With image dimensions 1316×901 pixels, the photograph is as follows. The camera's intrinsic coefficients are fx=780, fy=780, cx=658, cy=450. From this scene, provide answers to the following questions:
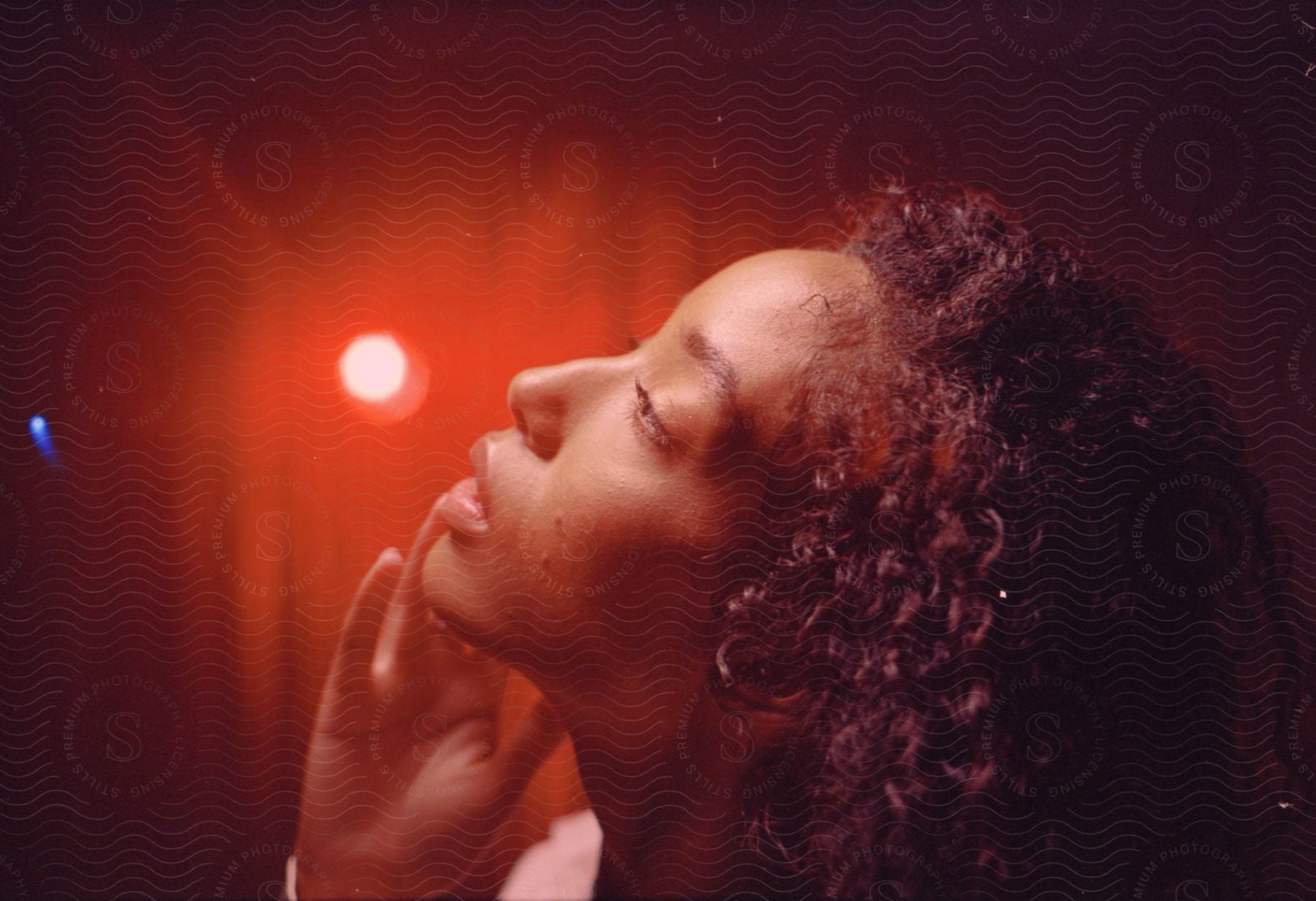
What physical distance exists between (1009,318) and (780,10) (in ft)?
2.04

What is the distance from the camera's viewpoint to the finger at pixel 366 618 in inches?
47.5

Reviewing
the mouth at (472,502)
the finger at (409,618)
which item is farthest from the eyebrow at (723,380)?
the finger at (409,618)

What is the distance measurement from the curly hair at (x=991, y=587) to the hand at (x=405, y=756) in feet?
1.26

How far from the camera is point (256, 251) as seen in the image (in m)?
1.25

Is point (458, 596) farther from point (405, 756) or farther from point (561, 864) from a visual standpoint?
point (561, 864)

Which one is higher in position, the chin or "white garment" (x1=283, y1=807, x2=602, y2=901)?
the chin

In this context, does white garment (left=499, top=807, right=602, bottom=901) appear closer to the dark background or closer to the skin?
the skin

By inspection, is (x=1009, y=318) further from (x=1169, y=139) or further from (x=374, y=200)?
(x=374, y=200)

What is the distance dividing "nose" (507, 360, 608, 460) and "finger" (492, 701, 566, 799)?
0.40 m

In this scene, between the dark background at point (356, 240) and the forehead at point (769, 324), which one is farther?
the dark background at point (356, 240)

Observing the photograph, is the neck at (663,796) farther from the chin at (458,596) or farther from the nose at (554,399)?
the nose at (554,399)

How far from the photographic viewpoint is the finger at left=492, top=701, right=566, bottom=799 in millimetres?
1173

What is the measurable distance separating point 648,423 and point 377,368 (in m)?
0.47

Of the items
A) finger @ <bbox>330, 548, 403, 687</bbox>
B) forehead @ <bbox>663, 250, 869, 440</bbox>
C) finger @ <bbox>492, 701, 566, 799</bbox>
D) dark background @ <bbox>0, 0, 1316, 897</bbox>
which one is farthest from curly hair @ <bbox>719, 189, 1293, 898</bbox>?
finger @ <bbox>330, 548, 403, 687</bbox>
